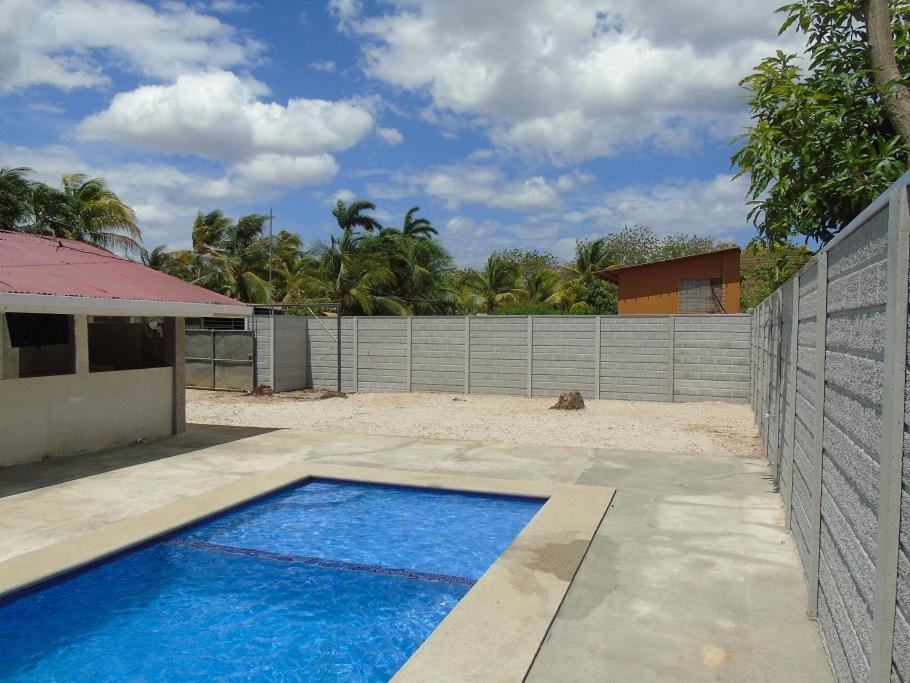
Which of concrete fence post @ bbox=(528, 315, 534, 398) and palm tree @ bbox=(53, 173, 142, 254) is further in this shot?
palm tree @ bbox=(53, 173, 142, 254)

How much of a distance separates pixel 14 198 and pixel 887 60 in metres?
22.6

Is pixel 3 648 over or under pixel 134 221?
under

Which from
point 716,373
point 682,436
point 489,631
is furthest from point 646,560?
point 716,373

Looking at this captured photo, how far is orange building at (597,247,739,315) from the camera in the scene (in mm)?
25172

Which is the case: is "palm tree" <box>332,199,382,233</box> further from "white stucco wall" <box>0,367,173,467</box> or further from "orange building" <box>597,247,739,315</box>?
"white stucco wall" <box>0,367,173,467</box>

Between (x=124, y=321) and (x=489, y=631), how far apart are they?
32.3 ft

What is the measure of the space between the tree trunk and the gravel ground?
17.8ft

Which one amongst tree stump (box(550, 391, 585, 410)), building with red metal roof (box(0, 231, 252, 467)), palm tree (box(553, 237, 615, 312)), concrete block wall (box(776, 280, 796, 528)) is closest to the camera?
concrete block wall (box(776, 280, 796, 528))

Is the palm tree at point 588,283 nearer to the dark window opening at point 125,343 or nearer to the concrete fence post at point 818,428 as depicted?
the dark window opening at point 125,343

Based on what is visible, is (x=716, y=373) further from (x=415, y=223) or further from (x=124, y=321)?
(x=415, y=223)

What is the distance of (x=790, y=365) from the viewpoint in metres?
5.58

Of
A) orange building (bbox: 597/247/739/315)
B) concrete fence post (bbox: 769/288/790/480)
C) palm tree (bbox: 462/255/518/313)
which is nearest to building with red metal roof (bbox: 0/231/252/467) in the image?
concrete fence post (bbox: 769/288/790/480)

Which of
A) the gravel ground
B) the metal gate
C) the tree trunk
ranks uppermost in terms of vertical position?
the tree trunk

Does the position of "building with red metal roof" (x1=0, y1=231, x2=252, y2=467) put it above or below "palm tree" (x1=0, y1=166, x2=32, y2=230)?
below
